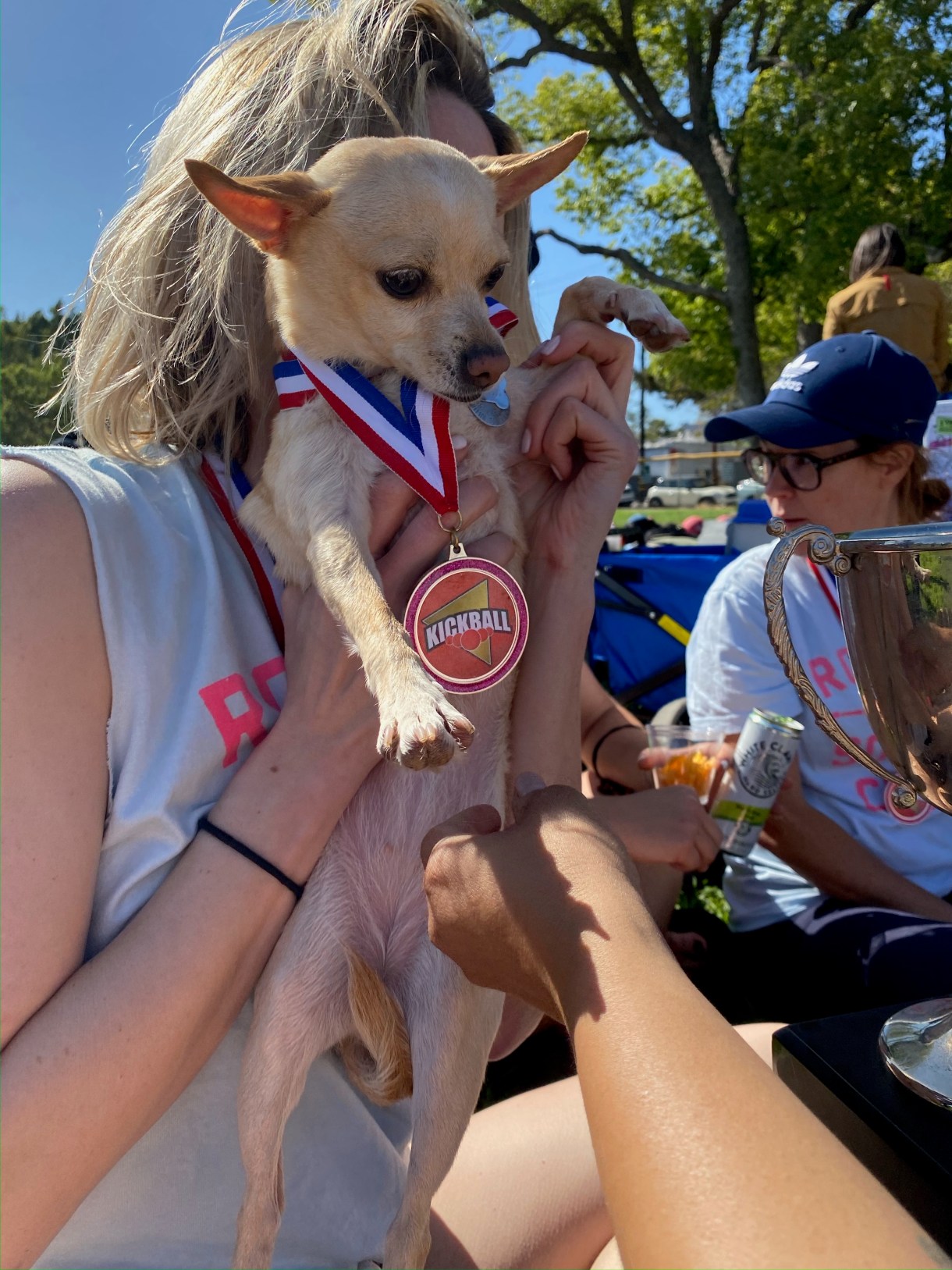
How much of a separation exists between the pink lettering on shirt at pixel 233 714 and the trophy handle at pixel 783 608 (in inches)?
30.4

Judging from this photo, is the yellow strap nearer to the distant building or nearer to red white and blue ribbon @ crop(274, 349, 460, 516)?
red white and blue ribbon @ crop(274, 349, 460, 516)

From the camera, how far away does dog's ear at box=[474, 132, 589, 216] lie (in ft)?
5.85

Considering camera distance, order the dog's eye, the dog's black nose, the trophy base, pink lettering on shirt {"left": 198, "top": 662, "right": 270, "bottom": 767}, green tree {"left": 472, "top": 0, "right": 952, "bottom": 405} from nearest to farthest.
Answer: the trophy base < pink lettering on shirt {"left": 198, "top": 662, "right": 270, "bottom": 767} < the dog's black nose < the dog's eye < green tree {"left": 472, "top": 0, "right": 952, "bottom": 405}

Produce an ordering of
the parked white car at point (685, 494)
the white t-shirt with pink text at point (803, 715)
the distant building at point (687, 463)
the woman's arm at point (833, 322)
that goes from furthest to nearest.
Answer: the distant building at point (687, 463) < the parked white car at point (685, 494) < the woman's arm at point (833, 322) < the white t-shirt with pink text at point (803, 715)

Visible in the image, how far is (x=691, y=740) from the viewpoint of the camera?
2.42 m

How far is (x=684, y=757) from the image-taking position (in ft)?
7.49

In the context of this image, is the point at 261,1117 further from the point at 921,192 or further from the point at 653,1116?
the point at 921,192

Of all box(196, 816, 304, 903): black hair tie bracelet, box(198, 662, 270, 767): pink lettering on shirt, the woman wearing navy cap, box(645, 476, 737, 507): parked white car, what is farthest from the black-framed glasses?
box(645, 476, 737, 507): parked white car

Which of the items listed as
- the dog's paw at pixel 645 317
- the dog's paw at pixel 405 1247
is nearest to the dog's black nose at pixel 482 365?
the dog's paw at pixel 645 317

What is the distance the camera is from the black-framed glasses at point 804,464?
8.84ft

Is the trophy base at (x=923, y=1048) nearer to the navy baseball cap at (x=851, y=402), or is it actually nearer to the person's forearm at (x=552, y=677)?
the person's forearm at (x=552, y=677)

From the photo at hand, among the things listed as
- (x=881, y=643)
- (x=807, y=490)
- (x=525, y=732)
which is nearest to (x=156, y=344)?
(x=525, y=732)

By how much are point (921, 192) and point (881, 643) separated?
12.6m

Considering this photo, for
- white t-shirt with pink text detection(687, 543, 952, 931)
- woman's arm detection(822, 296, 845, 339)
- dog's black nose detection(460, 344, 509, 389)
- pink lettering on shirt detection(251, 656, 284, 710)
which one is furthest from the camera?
woman's arm detection(822, 296, 845, 339)
